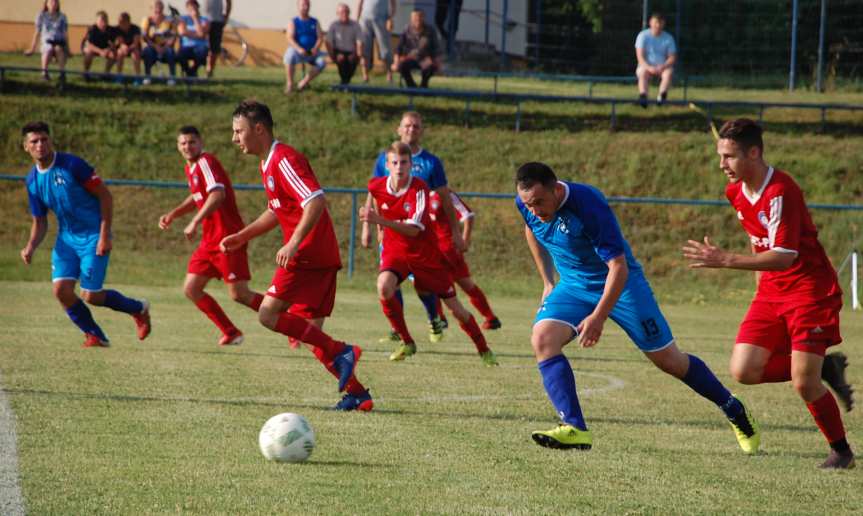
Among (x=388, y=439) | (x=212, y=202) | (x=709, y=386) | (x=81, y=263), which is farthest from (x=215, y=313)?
(x=709, y=386)

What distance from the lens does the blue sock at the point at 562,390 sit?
6.10 m

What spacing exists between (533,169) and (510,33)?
26.5 m

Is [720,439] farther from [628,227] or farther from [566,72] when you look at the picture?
[566,72]

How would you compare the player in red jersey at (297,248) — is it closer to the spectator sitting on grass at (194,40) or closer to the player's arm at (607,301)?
the player's arm at (607,301)

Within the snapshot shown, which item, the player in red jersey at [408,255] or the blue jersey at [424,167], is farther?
the blue jersey at [424,167]

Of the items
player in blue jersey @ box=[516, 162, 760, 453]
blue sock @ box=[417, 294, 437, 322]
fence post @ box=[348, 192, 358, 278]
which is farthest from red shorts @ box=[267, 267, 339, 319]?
fence post @ box=[348, 192, 358, 278]

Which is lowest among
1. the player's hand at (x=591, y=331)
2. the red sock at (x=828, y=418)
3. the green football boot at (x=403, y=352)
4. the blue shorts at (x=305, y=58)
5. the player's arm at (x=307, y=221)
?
the green football boot at (x=403, y=352)

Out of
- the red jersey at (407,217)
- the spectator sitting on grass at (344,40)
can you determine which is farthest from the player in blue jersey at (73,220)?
the spectator sitting on grass at (344,40)

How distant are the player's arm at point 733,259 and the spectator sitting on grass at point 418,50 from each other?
60.5 ft

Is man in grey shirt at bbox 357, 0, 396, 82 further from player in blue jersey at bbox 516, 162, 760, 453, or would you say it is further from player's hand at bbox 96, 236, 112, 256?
player in blue jersey at bbox 516, 162, 760, 453

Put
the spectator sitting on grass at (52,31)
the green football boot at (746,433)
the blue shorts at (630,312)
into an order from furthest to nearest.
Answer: the spectator sitting on grass at (52,31)
the green football boot at (746,433)
the blue shorts at (630,312)

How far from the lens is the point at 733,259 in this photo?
5723 mm

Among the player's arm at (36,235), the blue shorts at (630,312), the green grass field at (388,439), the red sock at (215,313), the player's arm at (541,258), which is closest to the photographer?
the green grass field at (388,439)

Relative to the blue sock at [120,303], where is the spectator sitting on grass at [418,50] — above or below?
above
